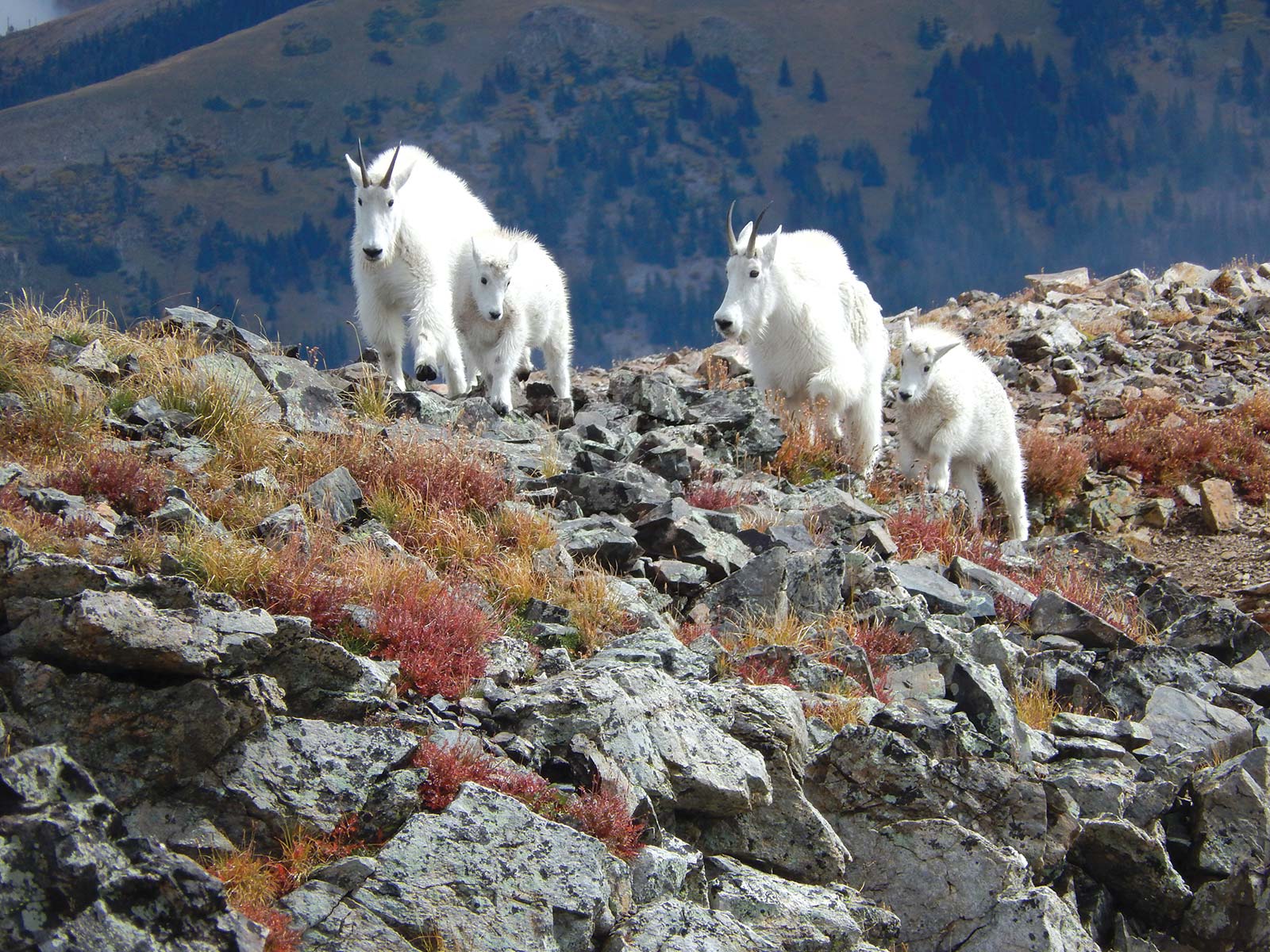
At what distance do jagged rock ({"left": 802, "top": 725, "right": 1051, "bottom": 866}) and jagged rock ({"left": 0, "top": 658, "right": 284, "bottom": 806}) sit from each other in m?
2.50

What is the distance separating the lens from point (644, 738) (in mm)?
5281

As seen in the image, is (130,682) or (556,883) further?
(130,682)

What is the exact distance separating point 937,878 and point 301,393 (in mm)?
5864

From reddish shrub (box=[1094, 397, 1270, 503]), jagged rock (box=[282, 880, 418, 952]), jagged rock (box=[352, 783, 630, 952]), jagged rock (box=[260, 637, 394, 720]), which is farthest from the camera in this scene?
reddish shrub (box=[1094, 397, 1270, 503])

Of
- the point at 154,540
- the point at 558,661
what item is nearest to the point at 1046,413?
the point at 558,661

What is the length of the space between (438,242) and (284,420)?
3.33 m

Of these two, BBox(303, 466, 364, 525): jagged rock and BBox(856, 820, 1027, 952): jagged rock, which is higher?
BBox(303, 466, 364, 525): jagged rock

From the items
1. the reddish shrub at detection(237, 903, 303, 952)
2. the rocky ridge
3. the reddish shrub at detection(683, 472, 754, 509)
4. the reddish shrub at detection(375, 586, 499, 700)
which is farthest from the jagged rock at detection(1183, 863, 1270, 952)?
the reddish shrub at detection(683, 472, 754, 509)

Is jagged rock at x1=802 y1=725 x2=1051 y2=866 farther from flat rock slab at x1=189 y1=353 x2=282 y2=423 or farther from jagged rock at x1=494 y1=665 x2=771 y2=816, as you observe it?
flat rock slab at x1=189 y1=353 x2=282 y2=423

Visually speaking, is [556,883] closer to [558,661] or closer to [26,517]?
[558,661]

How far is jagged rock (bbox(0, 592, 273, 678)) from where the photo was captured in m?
4.60

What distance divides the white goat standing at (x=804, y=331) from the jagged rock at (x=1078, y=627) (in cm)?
354

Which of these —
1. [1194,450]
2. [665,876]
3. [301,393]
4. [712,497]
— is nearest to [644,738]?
[665,876]

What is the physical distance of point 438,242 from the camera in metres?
11.5
